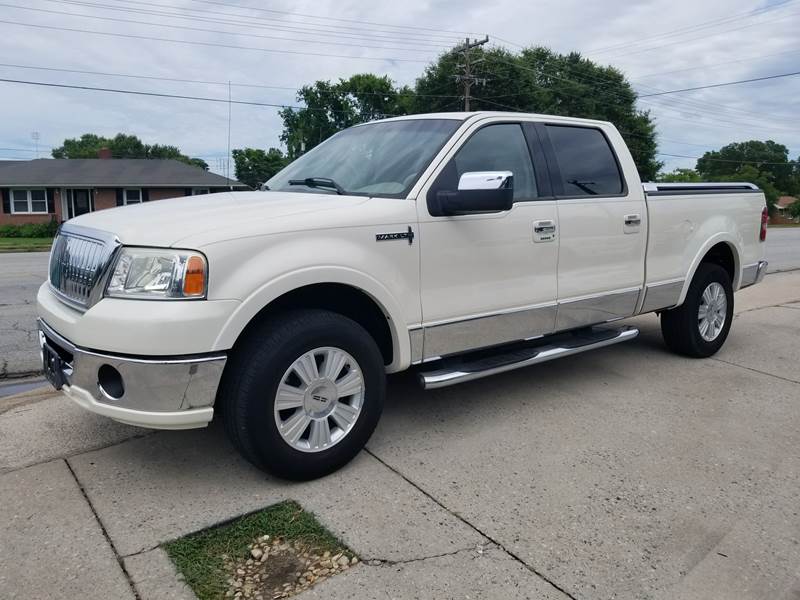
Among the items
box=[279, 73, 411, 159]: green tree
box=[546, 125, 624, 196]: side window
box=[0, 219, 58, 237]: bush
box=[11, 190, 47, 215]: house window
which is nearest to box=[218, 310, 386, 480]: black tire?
box=[546, 125, 624, 196]: side window

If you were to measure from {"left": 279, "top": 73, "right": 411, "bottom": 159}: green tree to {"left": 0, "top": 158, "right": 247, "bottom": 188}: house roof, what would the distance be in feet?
72.2

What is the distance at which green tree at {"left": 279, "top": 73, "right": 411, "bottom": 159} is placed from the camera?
60.8 m

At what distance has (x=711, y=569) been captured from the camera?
2.76 metres

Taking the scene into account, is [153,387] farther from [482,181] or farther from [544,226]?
[544,226]

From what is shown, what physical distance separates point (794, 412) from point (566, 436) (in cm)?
180

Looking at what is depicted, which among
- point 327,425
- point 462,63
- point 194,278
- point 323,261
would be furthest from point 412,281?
point 462,63

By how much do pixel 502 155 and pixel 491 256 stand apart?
0.74m

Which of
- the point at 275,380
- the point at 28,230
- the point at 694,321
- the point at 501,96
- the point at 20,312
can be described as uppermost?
the point at 501,96

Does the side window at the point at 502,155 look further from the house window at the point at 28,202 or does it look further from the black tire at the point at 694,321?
the house window at the point at 28,202

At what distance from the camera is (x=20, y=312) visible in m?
8.16

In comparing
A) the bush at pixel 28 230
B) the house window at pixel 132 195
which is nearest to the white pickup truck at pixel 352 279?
the bush at pixel 28 230

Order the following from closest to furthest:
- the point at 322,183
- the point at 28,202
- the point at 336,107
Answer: the point at 322,183
the point at 28,202
the point at 336,107

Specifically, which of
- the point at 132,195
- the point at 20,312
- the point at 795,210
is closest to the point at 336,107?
the point at 132,195

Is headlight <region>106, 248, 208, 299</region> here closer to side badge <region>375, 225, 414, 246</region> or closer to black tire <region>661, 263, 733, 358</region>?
side badge <region>375, 225, 414, 246</region>
